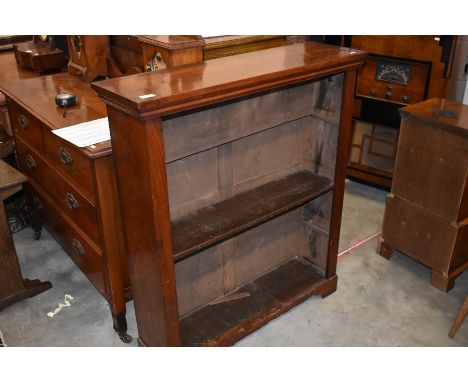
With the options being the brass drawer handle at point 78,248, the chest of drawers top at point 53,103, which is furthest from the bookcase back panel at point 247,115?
the brass drawer handle at point 78,248

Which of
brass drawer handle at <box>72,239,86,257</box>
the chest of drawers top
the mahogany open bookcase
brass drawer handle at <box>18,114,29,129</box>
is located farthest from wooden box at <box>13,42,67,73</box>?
the mahogany open bookcase

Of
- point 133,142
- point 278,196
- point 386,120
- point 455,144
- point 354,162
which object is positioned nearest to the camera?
point 133,142

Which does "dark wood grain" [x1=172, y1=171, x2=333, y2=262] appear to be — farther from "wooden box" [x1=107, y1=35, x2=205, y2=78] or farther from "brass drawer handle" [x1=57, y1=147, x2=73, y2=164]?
"wooden box" [x1=107, y1=35, x2=205, y2=78]

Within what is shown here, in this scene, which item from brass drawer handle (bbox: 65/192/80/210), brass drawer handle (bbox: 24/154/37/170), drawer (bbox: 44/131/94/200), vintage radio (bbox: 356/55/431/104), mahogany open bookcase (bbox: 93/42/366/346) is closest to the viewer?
mahogany open bookcase (bbox: 93/42/366/346)

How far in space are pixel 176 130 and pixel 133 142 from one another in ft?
0.94

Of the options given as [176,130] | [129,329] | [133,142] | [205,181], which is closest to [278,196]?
[205,181]

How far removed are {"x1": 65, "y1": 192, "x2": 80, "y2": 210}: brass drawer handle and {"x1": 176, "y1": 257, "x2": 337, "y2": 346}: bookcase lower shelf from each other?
0.73 meters

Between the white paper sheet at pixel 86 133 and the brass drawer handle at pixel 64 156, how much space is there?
0.39 feet

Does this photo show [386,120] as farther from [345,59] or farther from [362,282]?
[345,59]

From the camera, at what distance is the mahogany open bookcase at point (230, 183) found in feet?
5.66

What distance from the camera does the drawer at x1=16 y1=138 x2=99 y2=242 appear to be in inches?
88.4

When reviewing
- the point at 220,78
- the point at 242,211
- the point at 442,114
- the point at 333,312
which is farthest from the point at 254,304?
the point at 442,114

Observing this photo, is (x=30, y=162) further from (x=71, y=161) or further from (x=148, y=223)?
(x=148, y=223)

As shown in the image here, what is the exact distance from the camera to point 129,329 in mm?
2523
